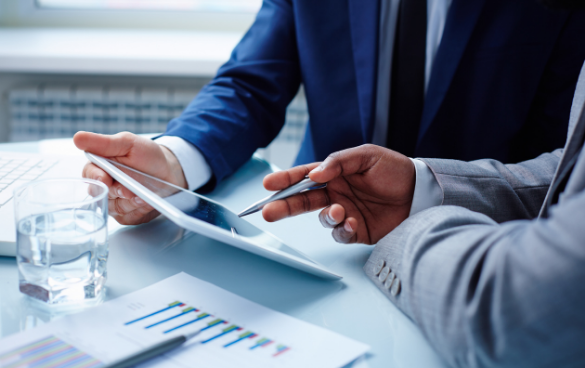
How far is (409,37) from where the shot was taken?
100cm

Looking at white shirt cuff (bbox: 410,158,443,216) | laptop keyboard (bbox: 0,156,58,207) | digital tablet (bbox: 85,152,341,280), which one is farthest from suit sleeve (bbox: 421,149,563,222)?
laptop keyboard (bbox: 0,156,58,207)

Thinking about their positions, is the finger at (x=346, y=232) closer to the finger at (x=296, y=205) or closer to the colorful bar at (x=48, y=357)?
the finger at (x=296, y=205)

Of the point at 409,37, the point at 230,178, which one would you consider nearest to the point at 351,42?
the point at 409,37

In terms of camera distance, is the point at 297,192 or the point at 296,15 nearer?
the point at 297,192

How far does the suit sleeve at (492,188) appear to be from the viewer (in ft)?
2.05

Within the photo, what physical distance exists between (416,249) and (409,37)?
69 centimetres

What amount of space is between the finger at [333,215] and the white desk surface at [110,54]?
1058 mm

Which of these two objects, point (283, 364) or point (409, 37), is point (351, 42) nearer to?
point (409, 37)

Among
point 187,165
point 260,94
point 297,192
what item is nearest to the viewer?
point 297,192

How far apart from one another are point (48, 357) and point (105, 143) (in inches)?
13.0

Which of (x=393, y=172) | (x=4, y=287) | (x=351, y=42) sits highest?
(x=351, y=42)

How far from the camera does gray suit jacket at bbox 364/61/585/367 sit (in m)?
0.31

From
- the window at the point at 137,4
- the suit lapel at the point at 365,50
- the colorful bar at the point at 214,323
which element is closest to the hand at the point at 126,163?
Result: the colorful bar at the point at 214,323

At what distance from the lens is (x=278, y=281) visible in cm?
52
